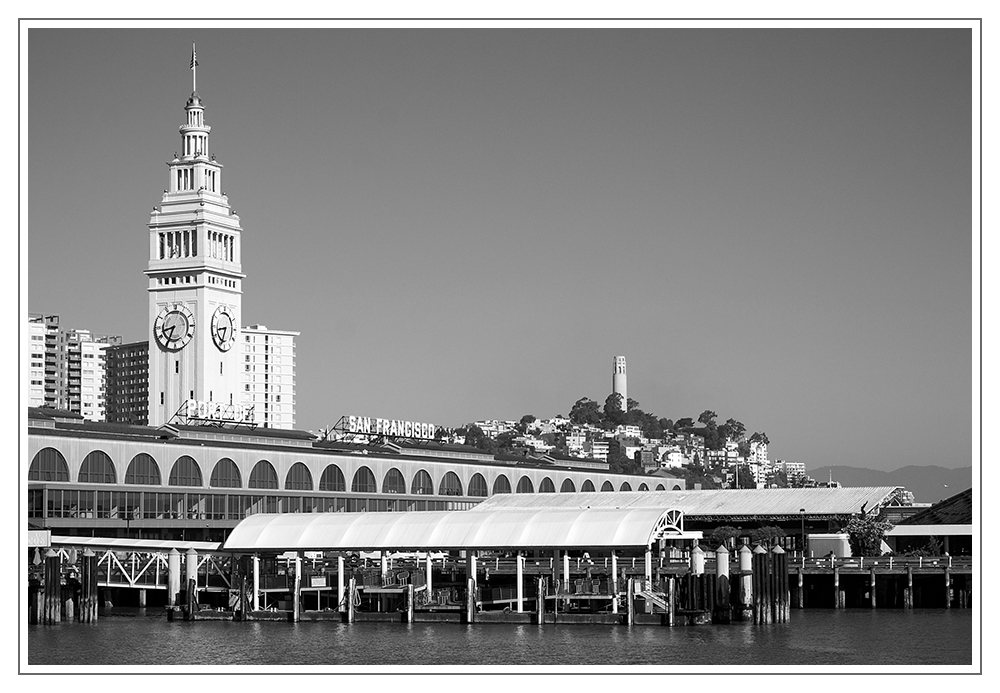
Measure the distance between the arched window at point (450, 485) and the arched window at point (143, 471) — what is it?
123 feet

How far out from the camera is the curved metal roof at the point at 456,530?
251ft

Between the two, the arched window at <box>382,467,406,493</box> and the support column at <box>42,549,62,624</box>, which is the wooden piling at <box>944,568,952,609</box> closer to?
the support column at <box>42,549,62,624</box>

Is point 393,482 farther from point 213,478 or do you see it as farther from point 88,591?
point 88,591

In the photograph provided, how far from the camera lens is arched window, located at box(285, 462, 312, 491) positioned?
13538cm

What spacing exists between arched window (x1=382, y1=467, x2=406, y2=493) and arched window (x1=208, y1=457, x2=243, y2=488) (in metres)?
18.5

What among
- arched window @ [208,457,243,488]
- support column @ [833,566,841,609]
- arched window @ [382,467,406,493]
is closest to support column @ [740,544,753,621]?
support column @ [833,566,841,609]

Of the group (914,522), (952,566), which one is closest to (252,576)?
(952,566)

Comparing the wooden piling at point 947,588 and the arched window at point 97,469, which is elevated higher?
the arched window at point 97,469

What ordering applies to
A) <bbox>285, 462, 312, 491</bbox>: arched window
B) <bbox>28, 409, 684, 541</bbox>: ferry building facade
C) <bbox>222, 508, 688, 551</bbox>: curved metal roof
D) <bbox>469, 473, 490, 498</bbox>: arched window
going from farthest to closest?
<bbox>469, 473, 490, 498</bbox>: arched window < <bbox>285, 462, 312, 491</bbox>: arched window < <bbox>28, 409, 684, 541</bbox>: ferry building facade < <bbox>222, 508, 688, 551</bbox>: curved metal roof

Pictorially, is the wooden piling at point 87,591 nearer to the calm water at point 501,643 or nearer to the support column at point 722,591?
the calm water at point 501,643

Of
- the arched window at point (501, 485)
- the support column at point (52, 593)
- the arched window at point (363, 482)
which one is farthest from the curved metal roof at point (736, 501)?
the support column at point (52, 593)

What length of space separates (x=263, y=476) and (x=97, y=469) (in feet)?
64.6

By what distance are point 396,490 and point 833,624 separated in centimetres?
7655
